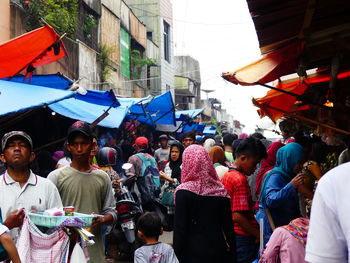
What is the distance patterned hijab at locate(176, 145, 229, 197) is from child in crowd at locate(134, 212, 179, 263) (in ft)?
1.59

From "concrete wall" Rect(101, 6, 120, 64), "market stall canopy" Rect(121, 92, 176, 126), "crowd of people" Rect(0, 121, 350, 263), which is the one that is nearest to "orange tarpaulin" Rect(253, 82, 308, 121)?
"crowd of people" Rect(0, 121, 350, 263)

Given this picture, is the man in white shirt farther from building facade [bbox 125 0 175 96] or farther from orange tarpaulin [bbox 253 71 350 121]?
building facade [bbox 125 0 175 96]

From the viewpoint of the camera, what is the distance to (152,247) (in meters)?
4.76

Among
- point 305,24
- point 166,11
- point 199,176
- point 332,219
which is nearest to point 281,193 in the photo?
point 199,176

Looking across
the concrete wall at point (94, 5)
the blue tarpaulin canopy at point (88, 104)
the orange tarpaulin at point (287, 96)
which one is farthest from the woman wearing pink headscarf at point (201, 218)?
the concrete wall at point (94, 5)

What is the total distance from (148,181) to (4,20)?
614 cm

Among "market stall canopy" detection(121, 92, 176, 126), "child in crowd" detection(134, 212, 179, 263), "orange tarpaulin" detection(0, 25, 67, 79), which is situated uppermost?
"orange tarpaulin" detection(0, 25, 67, 79)

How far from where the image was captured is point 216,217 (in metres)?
4.52

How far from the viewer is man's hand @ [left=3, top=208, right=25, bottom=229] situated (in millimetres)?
3572

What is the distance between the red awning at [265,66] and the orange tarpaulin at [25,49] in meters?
3.70

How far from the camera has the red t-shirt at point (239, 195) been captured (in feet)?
16.2

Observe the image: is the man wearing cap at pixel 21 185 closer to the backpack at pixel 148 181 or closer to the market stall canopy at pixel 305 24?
the market stall canopy at pixel 305 24

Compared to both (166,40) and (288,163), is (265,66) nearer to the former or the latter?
(288,163)

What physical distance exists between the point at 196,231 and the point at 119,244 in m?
4.31
